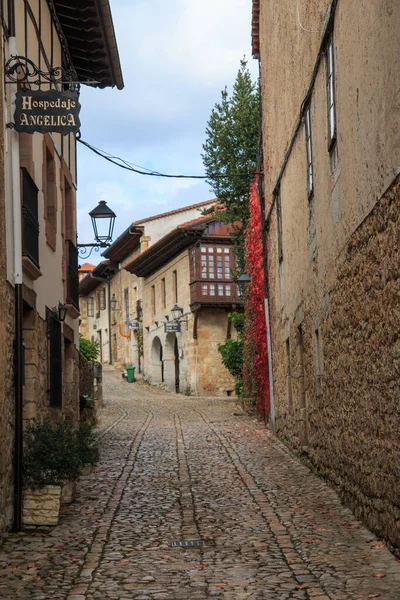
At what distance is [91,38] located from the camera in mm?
13438

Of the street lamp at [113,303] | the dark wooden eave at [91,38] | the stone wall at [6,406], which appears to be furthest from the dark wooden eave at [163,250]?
the stone wall at [6,406]

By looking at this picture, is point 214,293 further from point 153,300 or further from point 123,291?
point 123,291

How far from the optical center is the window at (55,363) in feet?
37.0

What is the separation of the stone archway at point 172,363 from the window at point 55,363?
24.9 m

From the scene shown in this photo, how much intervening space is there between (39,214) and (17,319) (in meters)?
2.38

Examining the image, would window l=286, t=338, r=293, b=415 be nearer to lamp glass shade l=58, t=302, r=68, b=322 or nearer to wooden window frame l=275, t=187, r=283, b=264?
wooden window frame l=275, t=187, r=283, b=264

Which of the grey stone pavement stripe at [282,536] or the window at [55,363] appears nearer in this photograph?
the grey stone pavement stripe at [282,536]

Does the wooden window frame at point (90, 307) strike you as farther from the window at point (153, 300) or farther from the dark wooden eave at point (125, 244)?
the window at point (153, 300)

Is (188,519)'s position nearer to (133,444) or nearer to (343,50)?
(343,50)

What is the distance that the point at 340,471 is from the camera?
9.51 meters

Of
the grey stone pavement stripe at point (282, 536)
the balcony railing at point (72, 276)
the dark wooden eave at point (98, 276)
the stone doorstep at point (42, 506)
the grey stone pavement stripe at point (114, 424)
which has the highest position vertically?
the dark wooden eave at point (98, 276)

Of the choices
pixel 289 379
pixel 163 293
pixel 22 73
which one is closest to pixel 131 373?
pixel 163 293

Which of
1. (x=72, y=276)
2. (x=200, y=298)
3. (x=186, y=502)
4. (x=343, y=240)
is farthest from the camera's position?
(x=200, y=298)

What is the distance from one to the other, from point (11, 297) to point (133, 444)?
788 cm
